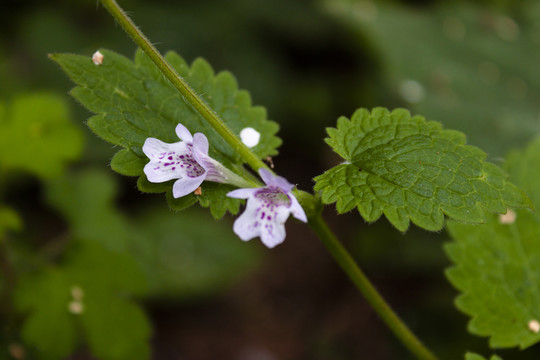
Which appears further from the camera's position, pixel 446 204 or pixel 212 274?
pixel 212 274

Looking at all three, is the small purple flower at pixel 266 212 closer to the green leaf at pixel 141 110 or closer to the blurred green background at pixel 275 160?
the green leaf at pixel 141 110

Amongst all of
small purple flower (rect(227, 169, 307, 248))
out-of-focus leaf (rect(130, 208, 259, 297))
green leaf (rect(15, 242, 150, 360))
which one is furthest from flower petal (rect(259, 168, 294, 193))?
out-of-focus leaf (rect(130, 208, 259, 297))

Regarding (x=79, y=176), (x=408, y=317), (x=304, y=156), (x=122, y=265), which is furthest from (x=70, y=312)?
(x=304, y=156)

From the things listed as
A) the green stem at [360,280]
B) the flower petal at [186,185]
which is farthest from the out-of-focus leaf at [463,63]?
the flower petal at [186,185]

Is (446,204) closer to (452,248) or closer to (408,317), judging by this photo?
(452,248)

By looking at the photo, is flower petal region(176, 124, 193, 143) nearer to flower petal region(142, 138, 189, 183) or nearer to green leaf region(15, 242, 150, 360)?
flower petal region(142, 138, 189, 183)

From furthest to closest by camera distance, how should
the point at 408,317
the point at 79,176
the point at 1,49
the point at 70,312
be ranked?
1. the point at 1,49
2. the point at 408,317
3. the point at 79,176
4. the point at 70,312
